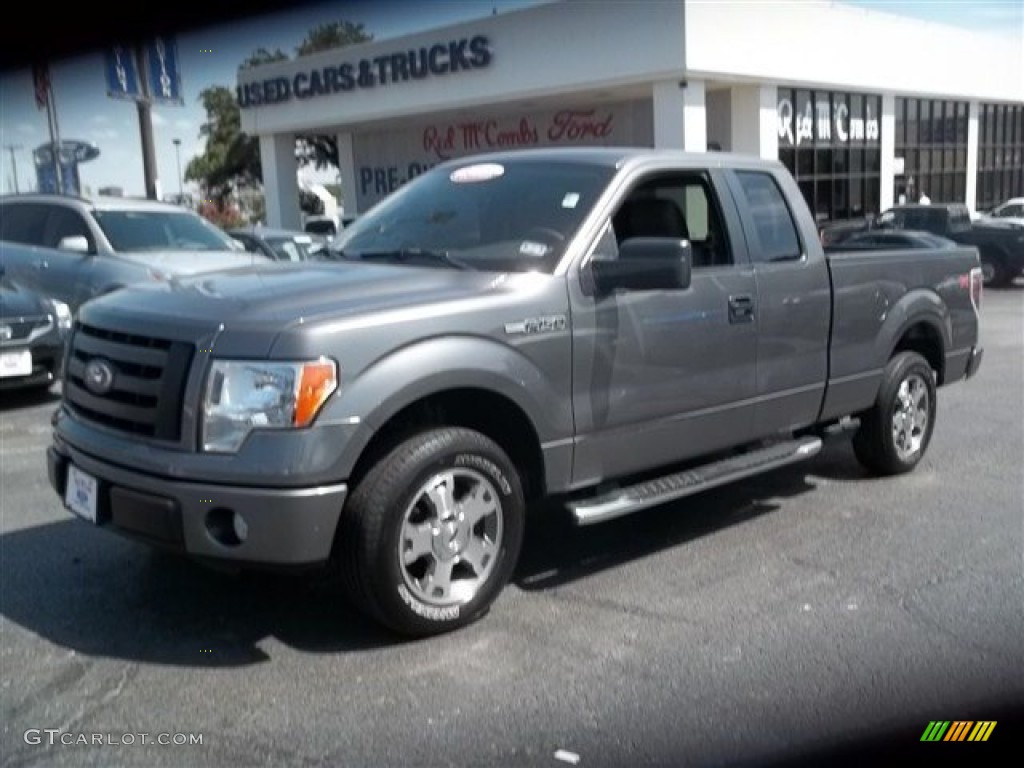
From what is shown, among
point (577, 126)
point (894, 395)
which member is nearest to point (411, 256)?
point (894, 395)

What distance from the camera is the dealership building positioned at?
21.4 meters

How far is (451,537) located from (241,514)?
84 cm

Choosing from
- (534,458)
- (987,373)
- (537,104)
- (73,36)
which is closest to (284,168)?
(537,104)

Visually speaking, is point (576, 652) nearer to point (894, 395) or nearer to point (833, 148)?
point (894, 395)

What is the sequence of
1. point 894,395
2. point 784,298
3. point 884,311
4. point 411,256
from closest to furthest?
point 411,256 < point 784,298 < point 884,311 < point 894,395

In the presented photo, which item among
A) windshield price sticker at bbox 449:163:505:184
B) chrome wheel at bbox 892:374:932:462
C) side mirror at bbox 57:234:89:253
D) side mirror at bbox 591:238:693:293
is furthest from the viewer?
side mirror at bbox 57:234:89:253

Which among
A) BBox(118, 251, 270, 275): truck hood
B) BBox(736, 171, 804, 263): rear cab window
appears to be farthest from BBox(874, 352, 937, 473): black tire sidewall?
BBox(118, 251, 270, 275): truck hood

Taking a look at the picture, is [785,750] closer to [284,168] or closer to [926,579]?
[926,579]

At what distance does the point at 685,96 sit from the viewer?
832 inches

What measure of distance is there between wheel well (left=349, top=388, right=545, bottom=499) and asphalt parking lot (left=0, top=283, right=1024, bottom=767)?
0.60 meters

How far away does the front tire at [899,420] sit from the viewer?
6.43m

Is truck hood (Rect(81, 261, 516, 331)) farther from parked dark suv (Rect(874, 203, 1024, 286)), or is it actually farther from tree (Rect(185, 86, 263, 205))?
tree (Rect(185, 86, 263, 205))

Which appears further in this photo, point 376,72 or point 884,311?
point 376,72

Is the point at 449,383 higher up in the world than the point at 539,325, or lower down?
lower down
